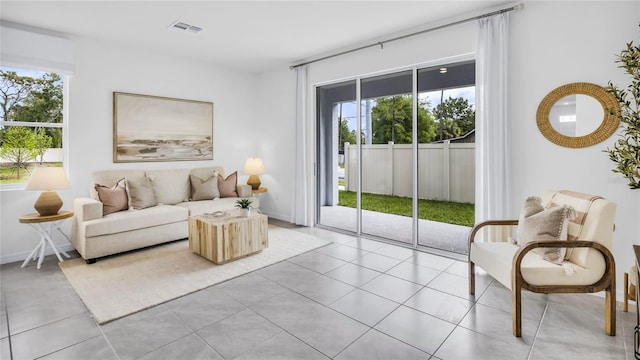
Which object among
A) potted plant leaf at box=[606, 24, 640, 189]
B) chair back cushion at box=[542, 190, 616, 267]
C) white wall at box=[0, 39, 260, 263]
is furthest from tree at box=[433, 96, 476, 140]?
white wall at box=[0, 39, 260, 263]

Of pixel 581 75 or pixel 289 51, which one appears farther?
pixel 289 51

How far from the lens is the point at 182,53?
16.0ft

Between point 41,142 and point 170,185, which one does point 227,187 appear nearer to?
point 170,185

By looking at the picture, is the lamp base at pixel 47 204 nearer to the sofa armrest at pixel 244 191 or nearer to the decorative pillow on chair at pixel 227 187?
the decorative pillow on chair at pixel 227 187

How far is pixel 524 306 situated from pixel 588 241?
0.77 m

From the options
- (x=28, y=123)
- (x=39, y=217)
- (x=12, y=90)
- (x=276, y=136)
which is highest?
(x=12, y=90)

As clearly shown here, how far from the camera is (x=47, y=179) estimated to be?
11.7ft

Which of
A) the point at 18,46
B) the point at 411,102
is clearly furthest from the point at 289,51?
the point at 18,46

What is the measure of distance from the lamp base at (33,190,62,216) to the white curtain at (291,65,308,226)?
321cm

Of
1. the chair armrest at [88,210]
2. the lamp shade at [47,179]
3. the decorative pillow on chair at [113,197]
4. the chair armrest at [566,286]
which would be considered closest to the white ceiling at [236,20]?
the lamp shade at [47,179]

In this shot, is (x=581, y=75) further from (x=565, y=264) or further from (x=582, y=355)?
(x=582, y=355)

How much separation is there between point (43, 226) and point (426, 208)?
15.4ft

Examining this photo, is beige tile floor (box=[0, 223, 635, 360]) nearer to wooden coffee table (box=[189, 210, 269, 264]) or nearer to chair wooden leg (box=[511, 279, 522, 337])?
chair wooden leg (box=[511, 279, 522, 337])

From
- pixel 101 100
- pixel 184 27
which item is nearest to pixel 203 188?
pixel 101 100
